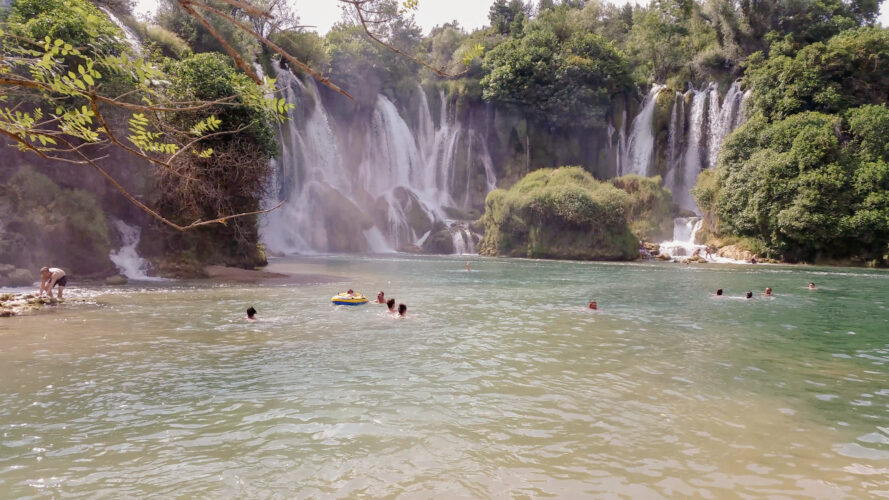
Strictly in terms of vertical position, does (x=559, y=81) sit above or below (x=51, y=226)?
above

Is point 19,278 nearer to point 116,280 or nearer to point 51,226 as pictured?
point 51,226

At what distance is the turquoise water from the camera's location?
15.1ft

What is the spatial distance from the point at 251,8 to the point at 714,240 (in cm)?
3963

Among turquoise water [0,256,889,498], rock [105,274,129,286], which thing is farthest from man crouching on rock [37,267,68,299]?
rock [105,274,129,286]

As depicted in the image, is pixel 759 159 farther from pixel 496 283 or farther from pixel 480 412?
pixel 480 412

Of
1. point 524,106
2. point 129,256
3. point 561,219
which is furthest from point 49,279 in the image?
point 524,106

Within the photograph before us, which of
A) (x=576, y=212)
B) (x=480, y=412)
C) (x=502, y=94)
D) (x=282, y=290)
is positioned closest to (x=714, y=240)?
(x=576, y=212)

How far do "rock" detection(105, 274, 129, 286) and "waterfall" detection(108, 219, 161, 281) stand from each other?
1122mm

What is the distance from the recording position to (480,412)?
20.4 feet

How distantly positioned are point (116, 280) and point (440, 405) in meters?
16.5

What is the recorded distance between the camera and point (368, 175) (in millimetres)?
44062

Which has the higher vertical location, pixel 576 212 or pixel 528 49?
pixel 528 49

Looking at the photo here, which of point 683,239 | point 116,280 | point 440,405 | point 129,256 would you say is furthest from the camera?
point 683,239

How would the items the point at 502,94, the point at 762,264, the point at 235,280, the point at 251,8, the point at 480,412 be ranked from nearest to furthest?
the point at 251,8 → the point at 480,412 → the point at 235,280 → the point at 762,264 → the point at 502,94
